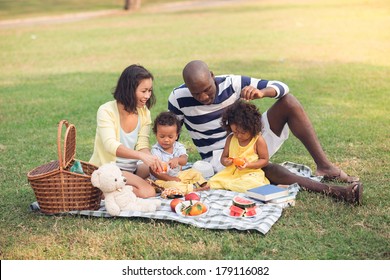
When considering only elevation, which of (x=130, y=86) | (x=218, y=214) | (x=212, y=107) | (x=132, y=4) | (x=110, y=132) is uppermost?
(x=130, y=86)

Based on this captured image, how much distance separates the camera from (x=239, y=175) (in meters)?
5.14

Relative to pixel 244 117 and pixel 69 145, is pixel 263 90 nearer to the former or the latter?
pixel 244 117

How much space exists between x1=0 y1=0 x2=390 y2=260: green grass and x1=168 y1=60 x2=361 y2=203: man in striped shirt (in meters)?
0.46

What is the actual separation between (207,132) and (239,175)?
530 millimetres

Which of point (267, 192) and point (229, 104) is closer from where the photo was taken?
point (267, 192)

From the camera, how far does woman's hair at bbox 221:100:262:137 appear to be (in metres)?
4.98

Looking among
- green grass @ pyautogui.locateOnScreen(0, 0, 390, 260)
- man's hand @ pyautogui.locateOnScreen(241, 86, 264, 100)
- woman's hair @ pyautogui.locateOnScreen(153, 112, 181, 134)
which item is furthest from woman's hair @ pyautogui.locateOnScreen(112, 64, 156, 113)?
green grass @ pyautogui.locateOnScreen(0, 0, 390, 260)

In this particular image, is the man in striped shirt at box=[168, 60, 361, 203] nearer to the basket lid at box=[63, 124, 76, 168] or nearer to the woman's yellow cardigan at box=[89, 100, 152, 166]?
the woman's yellow cardigan at box=[89, 100, 152, 166]

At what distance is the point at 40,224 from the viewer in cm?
451

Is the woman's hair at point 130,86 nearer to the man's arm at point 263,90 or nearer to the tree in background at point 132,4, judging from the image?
the man's arm at point 263,90

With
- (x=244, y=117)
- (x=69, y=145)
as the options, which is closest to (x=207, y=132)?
(x=244, y=117)

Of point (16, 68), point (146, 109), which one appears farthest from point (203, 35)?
point (146, 109)
